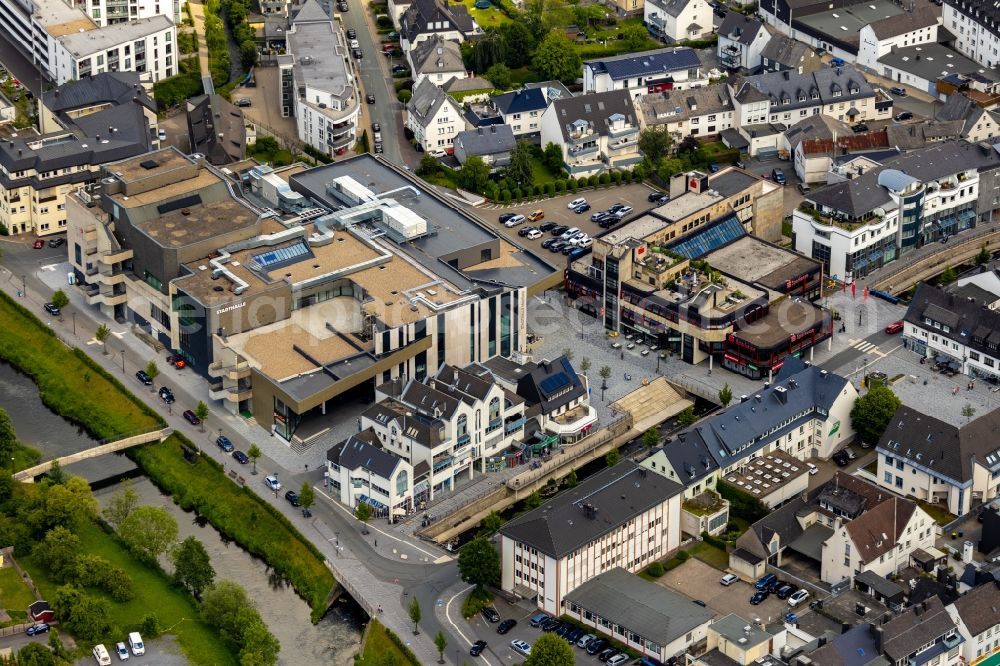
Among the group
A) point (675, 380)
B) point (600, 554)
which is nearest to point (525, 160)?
point (675, 380)

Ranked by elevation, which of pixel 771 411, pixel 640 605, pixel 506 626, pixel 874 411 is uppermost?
pixel 771 411

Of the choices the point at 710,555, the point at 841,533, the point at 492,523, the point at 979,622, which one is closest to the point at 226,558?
the point at 492,523

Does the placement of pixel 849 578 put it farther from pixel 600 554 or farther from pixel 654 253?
pixel 654 253

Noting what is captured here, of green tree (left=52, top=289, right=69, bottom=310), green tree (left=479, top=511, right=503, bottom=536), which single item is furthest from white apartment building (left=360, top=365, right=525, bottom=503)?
green tree (left=52, top=289, right=69, bottom=310)

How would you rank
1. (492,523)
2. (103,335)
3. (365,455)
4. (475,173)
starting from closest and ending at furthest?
(492,523) < (365,455) < (103,335) < (475,173)

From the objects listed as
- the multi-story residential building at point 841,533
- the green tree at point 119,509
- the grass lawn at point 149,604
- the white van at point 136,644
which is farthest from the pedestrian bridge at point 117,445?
the multi-story residential building at point 841,533

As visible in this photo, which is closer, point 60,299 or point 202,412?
point 202,412

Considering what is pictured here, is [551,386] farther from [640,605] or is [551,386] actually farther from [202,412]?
[640,605]
